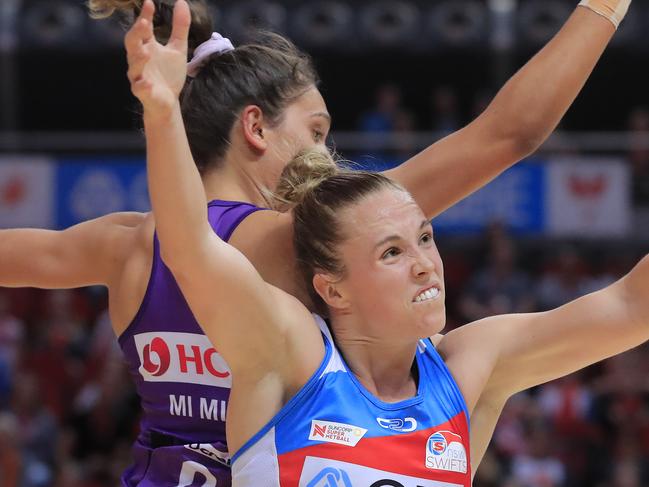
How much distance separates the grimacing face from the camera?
2.42 metres

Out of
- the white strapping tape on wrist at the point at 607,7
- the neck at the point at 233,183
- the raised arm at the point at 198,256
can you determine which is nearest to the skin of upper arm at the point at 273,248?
the neck at the point at 233,183

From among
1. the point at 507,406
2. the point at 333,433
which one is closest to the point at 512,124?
the point at 333,433

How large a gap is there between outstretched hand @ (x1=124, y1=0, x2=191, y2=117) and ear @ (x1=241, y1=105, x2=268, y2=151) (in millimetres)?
594

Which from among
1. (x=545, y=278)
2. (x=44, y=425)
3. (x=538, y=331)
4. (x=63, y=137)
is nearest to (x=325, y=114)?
(x=538, y=331)

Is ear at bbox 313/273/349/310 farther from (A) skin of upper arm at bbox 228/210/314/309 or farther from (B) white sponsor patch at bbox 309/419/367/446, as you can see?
(B) white sponsor patch at bbox 309/419/367/446

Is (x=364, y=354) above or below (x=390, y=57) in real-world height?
above

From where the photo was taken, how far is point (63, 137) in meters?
11.5

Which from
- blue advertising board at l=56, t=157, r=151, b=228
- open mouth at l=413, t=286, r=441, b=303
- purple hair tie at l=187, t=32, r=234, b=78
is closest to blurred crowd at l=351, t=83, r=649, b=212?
blue advertising board at l=56, t=157, r=151, b=228

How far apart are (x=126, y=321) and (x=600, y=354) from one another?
1094 millimetres

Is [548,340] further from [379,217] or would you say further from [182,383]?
[182,383]

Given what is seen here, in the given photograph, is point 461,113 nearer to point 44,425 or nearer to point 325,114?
point 44,425

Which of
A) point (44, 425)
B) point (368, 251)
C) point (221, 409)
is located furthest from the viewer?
point (44, 425)

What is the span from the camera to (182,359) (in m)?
2.67

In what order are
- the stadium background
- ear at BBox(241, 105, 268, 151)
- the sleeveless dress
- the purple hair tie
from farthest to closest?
the stadium background, the purple hair tie, ear at BBox(241, 105, 268, 151), the sleeveless dress
